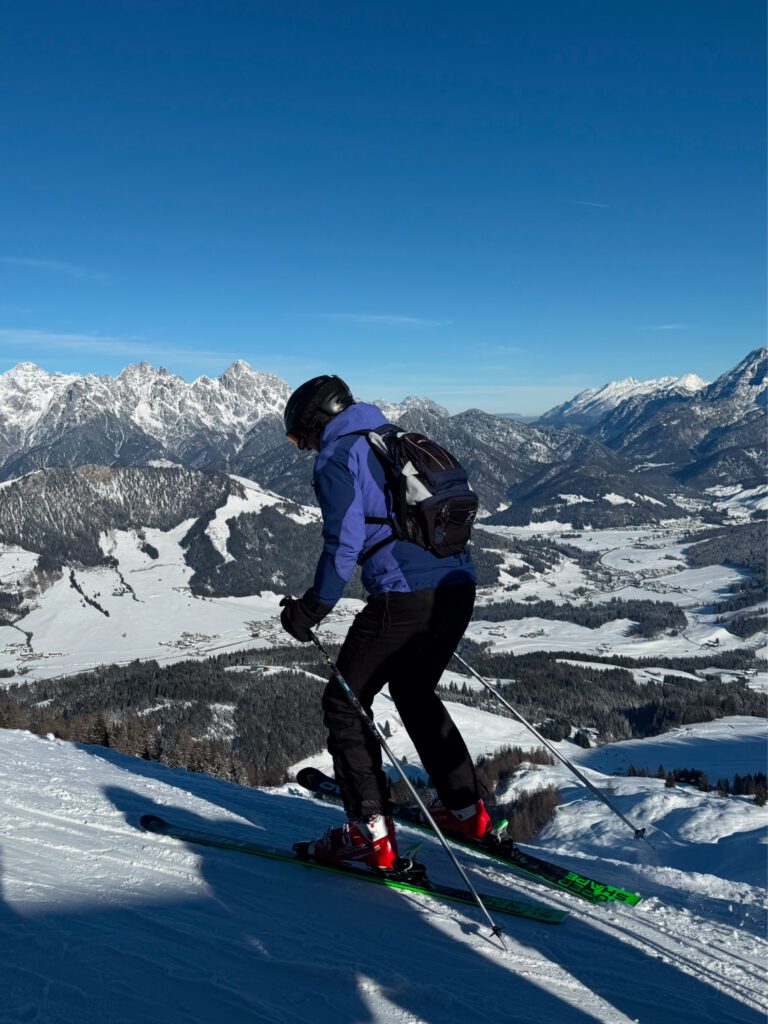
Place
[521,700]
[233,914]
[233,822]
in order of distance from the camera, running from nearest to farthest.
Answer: [233,914] → [233,822] → [521,700]

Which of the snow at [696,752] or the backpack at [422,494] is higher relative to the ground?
the backpack at [422,494]

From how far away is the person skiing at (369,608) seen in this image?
6039 millimetres

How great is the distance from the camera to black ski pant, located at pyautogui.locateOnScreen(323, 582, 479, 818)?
622 cm

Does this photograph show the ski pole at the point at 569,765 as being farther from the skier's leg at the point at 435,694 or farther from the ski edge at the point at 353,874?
the ski edge at the point at 353,874

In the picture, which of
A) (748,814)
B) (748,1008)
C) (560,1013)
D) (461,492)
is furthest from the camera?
(748,814)

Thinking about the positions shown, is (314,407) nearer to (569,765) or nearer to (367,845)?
(367,845)

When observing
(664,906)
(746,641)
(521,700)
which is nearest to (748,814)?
(664,906)

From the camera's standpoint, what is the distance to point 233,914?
5695 millimetres

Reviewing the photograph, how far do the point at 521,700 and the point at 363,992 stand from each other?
123 metres

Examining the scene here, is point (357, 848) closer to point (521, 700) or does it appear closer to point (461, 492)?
point (461, 492)

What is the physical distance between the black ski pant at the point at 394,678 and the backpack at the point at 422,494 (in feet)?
1.70

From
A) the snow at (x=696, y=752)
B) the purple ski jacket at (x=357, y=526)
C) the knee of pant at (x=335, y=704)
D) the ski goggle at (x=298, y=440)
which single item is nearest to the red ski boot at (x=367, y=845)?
the knee of pant at (x=335, y=704)

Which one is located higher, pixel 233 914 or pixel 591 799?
pixel 233 914

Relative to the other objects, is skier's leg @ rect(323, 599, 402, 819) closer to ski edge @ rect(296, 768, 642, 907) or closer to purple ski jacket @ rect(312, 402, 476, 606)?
purple ski jacket @ rect(312, 402, 476, 606)
